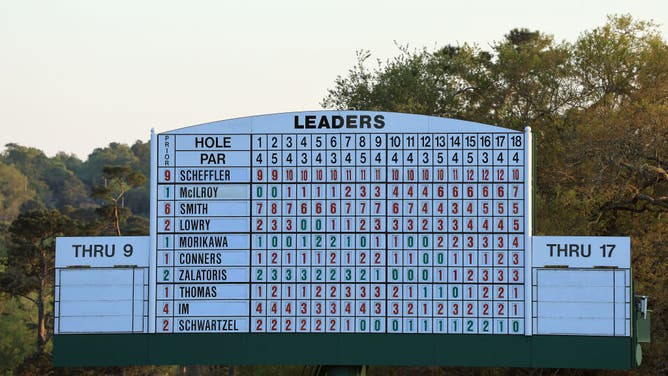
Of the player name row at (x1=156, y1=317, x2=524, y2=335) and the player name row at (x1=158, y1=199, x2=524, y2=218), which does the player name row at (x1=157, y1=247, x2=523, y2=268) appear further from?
the player name row at (x1=156, y1=317, x2=524, y2=335)

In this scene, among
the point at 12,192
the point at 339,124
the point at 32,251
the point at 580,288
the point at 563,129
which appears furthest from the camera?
the point at 12,192

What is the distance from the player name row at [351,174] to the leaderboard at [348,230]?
0.05 ft

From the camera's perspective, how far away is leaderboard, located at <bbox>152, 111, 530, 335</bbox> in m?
20.7

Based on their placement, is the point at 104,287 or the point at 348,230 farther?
the point at 104,287

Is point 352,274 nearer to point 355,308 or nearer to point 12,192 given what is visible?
point 355,308

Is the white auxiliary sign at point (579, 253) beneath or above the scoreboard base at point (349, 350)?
above

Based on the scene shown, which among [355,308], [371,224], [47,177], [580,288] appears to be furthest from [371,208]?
[47,177]

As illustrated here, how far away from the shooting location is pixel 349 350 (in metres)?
20.8

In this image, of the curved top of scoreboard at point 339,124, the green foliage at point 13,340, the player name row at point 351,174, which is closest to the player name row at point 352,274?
the player name row at point 351,174

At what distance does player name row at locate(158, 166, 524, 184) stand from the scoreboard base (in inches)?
98.3

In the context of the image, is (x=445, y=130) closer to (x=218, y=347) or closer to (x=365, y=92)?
(x=218, y=347)

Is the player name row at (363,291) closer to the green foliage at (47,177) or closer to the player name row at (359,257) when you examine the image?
the player name row at (359,257)

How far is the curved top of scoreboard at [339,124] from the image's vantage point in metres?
A: 20.8

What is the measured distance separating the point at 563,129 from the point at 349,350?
21984mm
